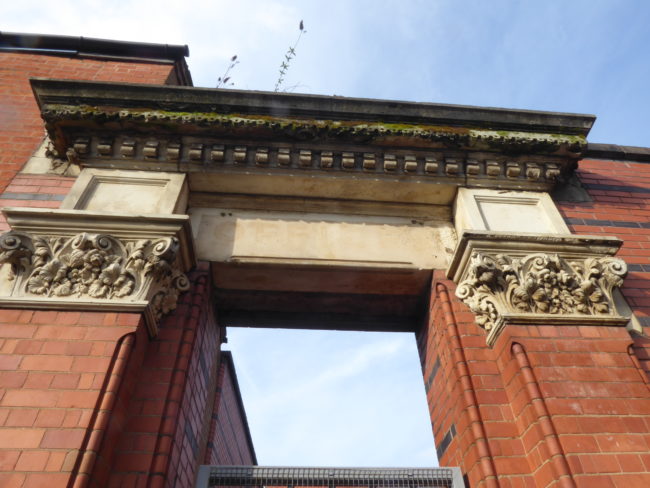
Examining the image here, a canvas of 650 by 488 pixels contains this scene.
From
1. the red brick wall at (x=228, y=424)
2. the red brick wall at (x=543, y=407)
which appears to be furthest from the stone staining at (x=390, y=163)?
the red brick wall at (x=228, y=424)

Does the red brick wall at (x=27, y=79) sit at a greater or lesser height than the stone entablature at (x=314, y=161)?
greater

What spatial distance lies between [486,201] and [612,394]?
1.86 metres

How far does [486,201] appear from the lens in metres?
4.15

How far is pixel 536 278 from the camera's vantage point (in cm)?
340

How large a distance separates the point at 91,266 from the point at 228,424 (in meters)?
→ 5.76

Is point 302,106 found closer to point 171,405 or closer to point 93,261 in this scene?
point 93,261

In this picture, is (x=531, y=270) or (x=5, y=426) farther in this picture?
(x=531, y=270)

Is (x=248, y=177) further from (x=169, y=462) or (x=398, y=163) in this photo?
(x=169, y=462)

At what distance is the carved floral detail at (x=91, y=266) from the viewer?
10.1 feet

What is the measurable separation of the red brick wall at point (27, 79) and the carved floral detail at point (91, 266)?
60.9 inches

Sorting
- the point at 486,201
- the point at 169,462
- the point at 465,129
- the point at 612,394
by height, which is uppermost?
the point at 465,129

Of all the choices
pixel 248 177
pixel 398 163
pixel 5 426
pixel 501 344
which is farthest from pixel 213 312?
pixel 501 344

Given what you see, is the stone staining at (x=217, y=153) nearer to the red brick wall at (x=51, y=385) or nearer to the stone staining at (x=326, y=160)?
the stone staining at (x=326, y=160)

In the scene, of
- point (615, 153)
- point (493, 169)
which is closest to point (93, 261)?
point (493, 169)
